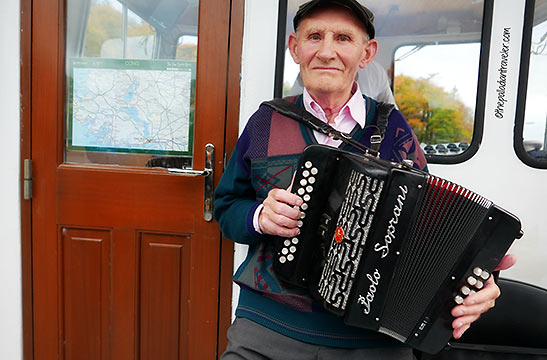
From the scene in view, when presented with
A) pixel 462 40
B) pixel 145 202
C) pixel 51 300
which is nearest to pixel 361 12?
pixel 462 40

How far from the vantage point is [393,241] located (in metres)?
1.04

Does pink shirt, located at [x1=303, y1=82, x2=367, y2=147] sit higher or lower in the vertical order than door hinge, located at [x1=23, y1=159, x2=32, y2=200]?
higher

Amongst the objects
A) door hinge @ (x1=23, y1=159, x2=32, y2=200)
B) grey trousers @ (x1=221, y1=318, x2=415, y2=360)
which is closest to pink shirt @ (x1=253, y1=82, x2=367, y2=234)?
grey trousers @ (x1=221, y1=318, x2=415, y2=360)

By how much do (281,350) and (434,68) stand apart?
3.94ft

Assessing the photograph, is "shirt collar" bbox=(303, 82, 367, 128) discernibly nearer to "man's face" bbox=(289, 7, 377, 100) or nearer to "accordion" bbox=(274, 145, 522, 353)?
"man's face" bbox=(289, 7, 377, 100)

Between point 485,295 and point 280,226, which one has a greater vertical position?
point 280,226

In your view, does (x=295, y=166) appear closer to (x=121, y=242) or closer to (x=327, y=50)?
(x=327, y=50)

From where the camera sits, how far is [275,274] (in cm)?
119

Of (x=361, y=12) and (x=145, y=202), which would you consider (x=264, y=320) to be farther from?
(x=361, y=12)

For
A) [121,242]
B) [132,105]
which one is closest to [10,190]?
[121,242]

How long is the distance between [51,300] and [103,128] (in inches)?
32.9

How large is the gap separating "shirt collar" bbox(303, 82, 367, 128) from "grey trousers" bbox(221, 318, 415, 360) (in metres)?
0.70

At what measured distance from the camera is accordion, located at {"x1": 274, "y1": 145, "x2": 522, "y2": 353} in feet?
3.30

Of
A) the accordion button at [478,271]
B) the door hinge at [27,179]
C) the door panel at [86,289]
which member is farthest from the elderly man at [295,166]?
the door hinge at [27,179]
